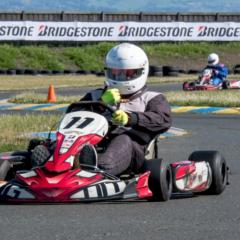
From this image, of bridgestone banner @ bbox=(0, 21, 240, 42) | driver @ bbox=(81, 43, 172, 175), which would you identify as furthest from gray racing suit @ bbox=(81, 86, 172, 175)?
bridgestone banner @ bbox=(0, 21, 240, 42)

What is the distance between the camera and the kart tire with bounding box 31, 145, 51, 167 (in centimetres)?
748

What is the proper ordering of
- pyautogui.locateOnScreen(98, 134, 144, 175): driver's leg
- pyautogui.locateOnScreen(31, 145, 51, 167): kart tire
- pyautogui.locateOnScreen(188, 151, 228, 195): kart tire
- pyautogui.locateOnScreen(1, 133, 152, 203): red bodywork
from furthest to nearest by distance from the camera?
pyautogui.locateOnScreen(188, 151, 228, 195): kart tire
pyautogui.locateOnScreen(98, 134, 144, 175): driver's leg
pyautogui.locateOnScreen(31, 145, 51, 167): kart tire
pyautogui.locateOnScreen(1, 133, 152, 203): red bodywork

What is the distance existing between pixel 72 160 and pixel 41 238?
4.78 feet

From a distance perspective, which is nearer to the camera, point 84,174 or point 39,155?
point 84,174

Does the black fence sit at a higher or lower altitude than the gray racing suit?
higher

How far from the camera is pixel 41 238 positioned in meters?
6.00

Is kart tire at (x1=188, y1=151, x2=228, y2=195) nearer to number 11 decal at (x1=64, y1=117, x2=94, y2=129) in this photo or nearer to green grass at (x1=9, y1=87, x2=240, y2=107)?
number 11 decal at (x1=64, y1=117, x2=94, y2=129)

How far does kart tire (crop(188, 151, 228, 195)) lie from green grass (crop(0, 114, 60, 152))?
11.1 feet

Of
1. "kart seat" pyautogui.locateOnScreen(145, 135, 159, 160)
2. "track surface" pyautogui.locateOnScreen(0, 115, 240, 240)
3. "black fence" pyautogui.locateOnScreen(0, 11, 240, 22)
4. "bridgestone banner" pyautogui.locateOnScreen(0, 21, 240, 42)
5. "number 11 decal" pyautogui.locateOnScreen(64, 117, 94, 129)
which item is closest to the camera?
"track surface" pyautogui.locateOnScreen(0, 115, 240, 240)

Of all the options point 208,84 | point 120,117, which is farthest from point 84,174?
point 208,84

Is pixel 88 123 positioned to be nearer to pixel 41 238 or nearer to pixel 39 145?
pixel 39 145

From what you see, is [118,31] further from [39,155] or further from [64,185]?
[64,185]

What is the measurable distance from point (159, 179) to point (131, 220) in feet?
2.86

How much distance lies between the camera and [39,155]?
24.6 feet
